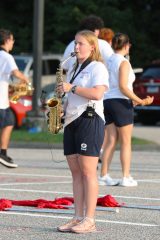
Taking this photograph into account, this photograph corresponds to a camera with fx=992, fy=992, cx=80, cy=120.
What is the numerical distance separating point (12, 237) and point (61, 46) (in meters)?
24.8

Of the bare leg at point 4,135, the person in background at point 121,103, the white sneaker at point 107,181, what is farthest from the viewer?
the bare leg at point 4,135

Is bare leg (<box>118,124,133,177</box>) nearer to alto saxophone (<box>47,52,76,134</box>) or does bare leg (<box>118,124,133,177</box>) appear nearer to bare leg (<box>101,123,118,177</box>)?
bare leg (<box>101,123,118,177</box>)

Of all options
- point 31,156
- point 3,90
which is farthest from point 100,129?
point 31,156

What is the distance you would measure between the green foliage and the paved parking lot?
15459 millimetres

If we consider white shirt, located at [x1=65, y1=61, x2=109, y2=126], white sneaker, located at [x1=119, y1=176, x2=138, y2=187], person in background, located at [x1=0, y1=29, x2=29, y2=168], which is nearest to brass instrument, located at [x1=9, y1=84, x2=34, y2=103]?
person in background, located at [x1=0, y1=29, x2=29, y2=168]

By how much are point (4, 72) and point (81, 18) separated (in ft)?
59.0

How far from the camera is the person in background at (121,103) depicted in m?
12.1

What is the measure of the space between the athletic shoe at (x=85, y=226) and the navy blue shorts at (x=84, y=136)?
0.59 meters

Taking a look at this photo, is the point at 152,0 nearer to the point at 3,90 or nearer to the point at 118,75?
the point at 3,90

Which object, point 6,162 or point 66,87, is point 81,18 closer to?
point 6,162

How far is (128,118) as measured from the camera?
12.3 meters

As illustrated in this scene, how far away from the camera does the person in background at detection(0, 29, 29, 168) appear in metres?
14.5

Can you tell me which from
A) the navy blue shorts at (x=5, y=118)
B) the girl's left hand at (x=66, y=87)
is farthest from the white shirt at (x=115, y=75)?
the girl's left hand at (x=66, y=87)

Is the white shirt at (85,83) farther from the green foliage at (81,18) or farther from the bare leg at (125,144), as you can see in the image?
the green foliage at (81,18)
